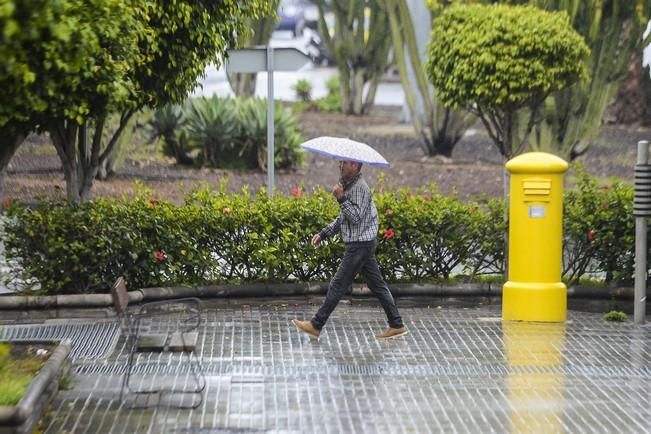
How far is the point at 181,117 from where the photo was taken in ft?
79.0

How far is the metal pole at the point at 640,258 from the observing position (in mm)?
12086

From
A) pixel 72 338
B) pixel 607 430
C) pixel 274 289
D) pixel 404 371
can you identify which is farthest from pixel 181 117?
pixel 607 430

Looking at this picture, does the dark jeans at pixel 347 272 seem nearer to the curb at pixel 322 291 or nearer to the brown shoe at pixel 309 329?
the brown shoe at pixel 309 329

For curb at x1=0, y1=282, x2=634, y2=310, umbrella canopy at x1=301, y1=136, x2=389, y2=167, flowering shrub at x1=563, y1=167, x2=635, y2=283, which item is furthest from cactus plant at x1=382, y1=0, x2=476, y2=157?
umbrella canopy at x1=301, y1=136, x2=389, y2=167

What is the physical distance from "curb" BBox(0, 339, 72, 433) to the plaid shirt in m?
2.70

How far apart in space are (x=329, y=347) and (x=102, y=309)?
7.92 ft

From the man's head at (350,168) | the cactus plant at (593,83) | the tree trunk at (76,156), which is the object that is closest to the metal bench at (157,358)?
the tree trunk at (76,156)

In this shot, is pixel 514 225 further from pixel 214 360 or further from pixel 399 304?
pixel 214 360

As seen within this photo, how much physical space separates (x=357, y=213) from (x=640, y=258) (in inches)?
118

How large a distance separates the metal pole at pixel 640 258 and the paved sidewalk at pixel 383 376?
178 mm

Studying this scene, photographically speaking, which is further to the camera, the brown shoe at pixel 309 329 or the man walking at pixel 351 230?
the brown shoe at pixel 309 329

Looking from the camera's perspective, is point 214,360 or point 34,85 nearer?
point 34,85

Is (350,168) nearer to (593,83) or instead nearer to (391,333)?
(391,333)

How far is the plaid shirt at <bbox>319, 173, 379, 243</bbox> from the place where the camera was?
11.0 metres
